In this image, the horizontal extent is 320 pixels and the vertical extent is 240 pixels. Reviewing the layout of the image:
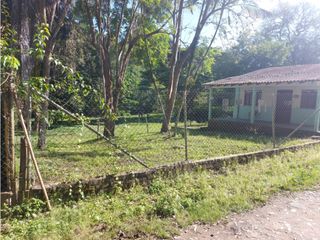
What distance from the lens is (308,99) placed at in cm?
1502

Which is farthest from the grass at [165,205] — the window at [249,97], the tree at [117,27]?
the window at [249,97]

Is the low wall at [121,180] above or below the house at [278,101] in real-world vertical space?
below

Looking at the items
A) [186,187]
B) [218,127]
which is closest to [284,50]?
[218,127]

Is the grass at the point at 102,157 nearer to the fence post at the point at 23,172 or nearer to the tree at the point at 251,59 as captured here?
the fence post at the point at 23,172

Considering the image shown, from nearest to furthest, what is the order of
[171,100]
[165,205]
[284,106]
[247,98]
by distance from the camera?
[165,205]
[171,100]
[284,106]
[247,98]

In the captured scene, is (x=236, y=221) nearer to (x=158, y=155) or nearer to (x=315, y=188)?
(x=315, y=188)

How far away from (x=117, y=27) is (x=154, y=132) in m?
5.26

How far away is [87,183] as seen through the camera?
14.7ft

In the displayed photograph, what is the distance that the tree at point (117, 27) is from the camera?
11656mm

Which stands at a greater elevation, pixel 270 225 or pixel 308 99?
pixel 308 99

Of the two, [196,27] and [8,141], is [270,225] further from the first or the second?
[196,27]

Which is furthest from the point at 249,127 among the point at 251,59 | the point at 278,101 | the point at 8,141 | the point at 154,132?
the point at 251,59

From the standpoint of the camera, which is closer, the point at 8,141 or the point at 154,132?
the point at 8,141

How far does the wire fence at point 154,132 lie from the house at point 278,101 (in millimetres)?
52
